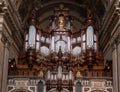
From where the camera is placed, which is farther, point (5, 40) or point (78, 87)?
point (78, 87)

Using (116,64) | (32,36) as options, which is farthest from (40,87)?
(32,36)

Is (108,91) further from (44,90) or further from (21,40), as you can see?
(21,40)

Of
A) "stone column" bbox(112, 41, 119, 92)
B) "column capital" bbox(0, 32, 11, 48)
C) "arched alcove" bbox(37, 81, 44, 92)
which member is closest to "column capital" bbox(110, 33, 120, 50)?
"stone column" bbox(112, 41, 119, 92)

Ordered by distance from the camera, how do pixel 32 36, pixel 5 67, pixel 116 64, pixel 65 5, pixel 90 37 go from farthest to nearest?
pixel 65 5, pixel 32 36, pixel 90 37, pixel 5 67, pixel 116 64

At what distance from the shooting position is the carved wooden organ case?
21.5m

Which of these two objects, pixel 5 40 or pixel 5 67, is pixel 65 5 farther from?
pixel 5 67

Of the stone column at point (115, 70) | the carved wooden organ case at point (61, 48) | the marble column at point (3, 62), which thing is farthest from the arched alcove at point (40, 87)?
the stone column at point (115, 70)

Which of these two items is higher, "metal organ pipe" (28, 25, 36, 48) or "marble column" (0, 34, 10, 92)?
"metal organ pipe" (28, 25, 36, 48)

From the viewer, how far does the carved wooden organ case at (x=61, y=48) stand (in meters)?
21.5

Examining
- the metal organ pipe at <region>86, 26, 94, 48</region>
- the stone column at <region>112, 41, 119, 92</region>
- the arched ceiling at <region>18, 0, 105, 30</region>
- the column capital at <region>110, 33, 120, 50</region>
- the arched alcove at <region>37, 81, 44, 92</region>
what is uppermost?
the arched ceiling at <region>18, 0, 105, 30</region>

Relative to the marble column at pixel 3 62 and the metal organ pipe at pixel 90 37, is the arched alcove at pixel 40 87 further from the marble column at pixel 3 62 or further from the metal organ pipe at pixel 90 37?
the metal organ pipe at pixel 90 37

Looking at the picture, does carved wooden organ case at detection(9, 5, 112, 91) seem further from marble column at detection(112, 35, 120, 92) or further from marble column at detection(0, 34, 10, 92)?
marble column at detection(0, 34, 10, 92)

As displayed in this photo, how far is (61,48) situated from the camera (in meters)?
23.5

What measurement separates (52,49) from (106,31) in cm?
406
